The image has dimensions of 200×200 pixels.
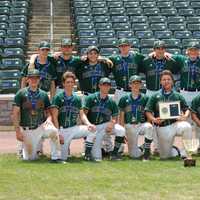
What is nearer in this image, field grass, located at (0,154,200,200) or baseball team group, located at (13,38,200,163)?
field grass, located at (0,154,200,200)

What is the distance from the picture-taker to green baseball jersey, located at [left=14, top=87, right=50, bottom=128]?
8133 mm

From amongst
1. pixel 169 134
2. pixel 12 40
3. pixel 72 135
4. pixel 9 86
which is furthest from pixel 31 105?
pixel 12 40

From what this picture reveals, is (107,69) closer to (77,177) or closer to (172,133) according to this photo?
(172,133)

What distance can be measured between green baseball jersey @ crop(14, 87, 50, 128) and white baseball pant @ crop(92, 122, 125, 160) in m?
0.89

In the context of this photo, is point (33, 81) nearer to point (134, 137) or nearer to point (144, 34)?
point (134, 137)

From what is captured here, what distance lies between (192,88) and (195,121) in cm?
73

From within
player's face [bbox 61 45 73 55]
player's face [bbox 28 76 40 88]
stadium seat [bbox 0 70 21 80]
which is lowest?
player's face [bbox 28 76 40 88]

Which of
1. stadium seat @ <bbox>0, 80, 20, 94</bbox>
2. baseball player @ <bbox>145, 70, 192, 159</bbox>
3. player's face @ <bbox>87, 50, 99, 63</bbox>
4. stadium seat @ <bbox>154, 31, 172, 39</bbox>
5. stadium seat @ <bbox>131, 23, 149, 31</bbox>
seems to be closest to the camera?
baseball player @ <bbox>145, 70, 192, 159</bbox>

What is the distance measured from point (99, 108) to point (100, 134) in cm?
40

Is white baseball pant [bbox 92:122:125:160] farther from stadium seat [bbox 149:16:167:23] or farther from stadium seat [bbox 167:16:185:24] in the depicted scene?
stadium seat [bbox 167:16:185:24]

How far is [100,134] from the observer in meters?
8.42

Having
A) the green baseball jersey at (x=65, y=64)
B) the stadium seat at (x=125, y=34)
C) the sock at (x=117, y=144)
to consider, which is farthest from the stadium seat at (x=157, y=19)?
the sock at (x=117, y=144)

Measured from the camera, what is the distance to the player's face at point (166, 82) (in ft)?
27.1

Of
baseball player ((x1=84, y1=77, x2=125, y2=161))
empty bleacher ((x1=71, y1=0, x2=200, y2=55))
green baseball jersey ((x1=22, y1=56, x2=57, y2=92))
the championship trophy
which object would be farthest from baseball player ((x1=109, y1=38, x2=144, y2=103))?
empty bleacher ((x1=71, y1=0, x2=200, y2=55))
